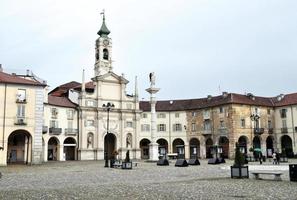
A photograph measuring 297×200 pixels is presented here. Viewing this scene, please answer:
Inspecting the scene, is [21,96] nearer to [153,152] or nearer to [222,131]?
[153,152]

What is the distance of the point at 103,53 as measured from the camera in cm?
7631

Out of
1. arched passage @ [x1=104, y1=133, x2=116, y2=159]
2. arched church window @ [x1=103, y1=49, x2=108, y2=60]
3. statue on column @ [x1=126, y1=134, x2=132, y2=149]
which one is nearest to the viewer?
arched passage @ [x1=104, y1=133, x2=116, y2=159]

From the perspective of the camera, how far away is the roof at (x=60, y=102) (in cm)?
6472

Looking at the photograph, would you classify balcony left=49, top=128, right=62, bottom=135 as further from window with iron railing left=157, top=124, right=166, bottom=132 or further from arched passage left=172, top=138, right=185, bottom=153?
arched passage left=172, top=138, right=185, bottom=153

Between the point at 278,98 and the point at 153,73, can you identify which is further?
the point at 278,98

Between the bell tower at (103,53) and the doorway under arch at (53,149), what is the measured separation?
1579cm

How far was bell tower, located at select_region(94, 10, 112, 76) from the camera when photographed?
74312 millimetres

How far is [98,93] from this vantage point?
7025 cm

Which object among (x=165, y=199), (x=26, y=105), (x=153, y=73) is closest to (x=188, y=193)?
(x=165, y=199)

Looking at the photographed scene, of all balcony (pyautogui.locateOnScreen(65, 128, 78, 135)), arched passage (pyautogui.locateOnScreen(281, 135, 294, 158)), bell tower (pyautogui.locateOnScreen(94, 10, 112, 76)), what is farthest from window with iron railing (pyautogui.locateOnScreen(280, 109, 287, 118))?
balcony (pyautogui.locateOnScreen(65, 128, 78, 135))

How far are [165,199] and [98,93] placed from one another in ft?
192

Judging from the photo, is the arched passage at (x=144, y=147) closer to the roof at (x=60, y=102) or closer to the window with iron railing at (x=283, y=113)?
the roof at (x=60, y=102)

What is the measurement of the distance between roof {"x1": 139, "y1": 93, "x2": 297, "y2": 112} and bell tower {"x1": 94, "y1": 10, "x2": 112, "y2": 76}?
11774 mm

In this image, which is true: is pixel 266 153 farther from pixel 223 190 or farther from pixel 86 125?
pixel 223 190
